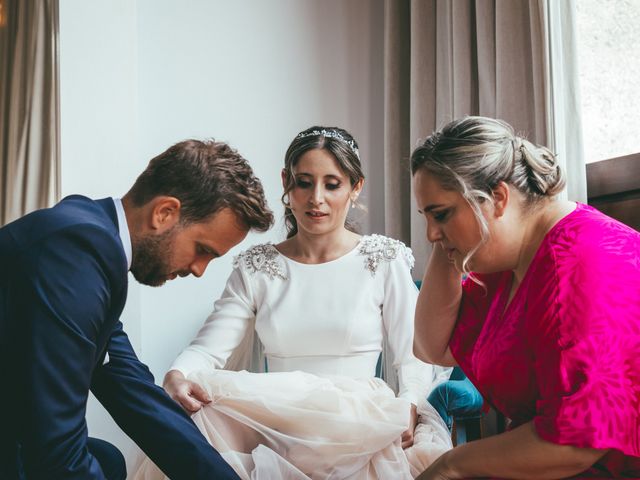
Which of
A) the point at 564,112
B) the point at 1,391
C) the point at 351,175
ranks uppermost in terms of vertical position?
the point at 564,112

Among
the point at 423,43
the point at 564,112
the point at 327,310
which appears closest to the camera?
the point at 327,310

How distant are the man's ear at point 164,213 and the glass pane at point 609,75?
192cm

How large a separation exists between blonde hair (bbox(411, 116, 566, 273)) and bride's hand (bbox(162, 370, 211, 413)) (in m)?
0.88

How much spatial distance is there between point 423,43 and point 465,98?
50 centimetres

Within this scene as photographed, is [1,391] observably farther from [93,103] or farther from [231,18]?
[231,18]

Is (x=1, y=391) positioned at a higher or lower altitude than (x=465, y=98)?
lower

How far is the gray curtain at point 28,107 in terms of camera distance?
288cm

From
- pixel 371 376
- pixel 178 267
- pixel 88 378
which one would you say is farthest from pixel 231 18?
pixel 88 378

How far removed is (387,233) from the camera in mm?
3707

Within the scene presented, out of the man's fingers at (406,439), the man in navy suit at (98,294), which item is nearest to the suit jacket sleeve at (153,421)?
the man in navy suit at (98,294)

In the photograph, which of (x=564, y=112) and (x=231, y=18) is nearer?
(x=564, y=112)

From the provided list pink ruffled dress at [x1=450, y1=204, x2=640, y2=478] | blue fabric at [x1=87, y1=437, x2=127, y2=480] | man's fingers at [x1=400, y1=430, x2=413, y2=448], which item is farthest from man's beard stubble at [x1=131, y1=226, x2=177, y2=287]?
man's fingers at [x1=400, y1=430, x2=413, y2=448]

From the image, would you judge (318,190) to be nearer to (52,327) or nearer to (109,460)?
(109,460)

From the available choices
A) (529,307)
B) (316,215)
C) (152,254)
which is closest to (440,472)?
(529,307)
